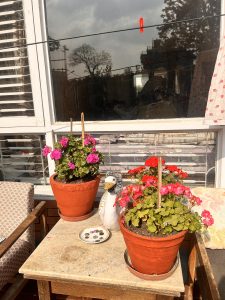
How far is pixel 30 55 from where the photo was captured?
1999 mm

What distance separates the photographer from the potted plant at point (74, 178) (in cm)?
162

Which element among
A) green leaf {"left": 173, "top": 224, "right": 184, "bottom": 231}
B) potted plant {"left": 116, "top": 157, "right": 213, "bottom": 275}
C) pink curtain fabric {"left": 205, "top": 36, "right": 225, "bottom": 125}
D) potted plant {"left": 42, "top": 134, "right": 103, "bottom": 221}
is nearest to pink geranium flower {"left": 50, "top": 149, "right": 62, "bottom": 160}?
potted plant {"left": 42, "top": 134, "right": 103, "bottom": 221}

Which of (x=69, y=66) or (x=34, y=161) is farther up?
(x=69, y=66)

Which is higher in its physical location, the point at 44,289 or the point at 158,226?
the point at 158,226

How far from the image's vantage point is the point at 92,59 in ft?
6.54

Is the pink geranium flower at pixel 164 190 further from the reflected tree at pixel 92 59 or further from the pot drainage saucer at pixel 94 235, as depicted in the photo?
the reflected tree at pixel 92 59

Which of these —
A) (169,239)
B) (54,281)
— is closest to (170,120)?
(169,239)

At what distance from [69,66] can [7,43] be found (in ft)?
1.60

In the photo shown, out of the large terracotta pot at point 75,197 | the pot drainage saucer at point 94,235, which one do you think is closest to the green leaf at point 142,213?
the pot drainage saucer at point 94,235

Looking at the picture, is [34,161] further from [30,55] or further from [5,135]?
[30,55]

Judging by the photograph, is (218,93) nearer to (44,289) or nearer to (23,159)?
(44,289)

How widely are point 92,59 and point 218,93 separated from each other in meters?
0.89

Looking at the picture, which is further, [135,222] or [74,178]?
[74,178]

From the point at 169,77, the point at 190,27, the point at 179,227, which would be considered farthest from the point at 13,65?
the point at 179,227
